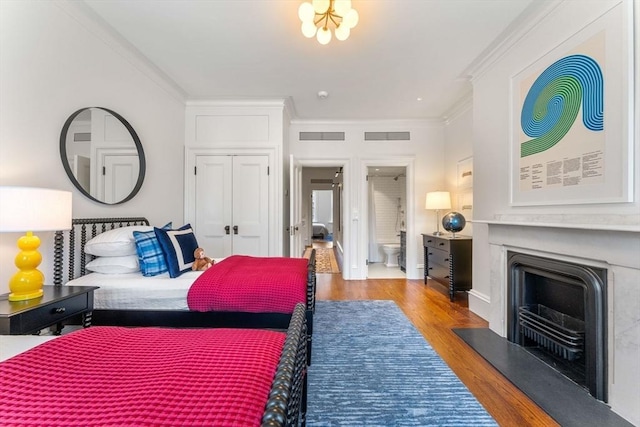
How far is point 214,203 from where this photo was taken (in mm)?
3951

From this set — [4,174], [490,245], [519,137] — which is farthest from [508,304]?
[4,174]

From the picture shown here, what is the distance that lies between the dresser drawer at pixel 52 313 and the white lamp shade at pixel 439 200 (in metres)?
4.12

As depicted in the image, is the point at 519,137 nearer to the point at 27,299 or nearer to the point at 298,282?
the point at 298,282

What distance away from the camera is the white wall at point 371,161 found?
4.70 m

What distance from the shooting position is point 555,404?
1.66 m

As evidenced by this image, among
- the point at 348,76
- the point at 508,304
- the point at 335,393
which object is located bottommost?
the point at 335,393

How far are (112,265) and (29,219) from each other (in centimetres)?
89

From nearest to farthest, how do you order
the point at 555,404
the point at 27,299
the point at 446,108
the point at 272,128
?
the point at 27,299 → the point at 555,404 → the point at 272,128 → the point at 446,108

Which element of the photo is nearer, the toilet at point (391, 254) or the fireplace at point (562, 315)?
the fireplace at point (562, 315)

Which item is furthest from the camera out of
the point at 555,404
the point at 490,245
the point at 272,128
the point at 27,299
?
the point at 272,128

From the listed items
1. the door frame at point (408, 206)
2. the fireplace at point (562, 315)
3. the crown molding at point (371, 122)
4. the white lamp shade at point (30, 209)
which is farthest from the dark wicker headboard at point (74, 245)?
the fireplace at point (562, 315)

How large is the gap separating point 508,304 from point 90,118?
3.94 m

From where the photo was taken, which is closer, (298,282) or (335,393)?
(335,393)

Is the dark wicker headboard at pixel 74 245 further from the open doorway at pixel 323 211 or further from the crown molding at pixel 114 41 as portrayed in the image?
the open doorway at pixel 323 211
